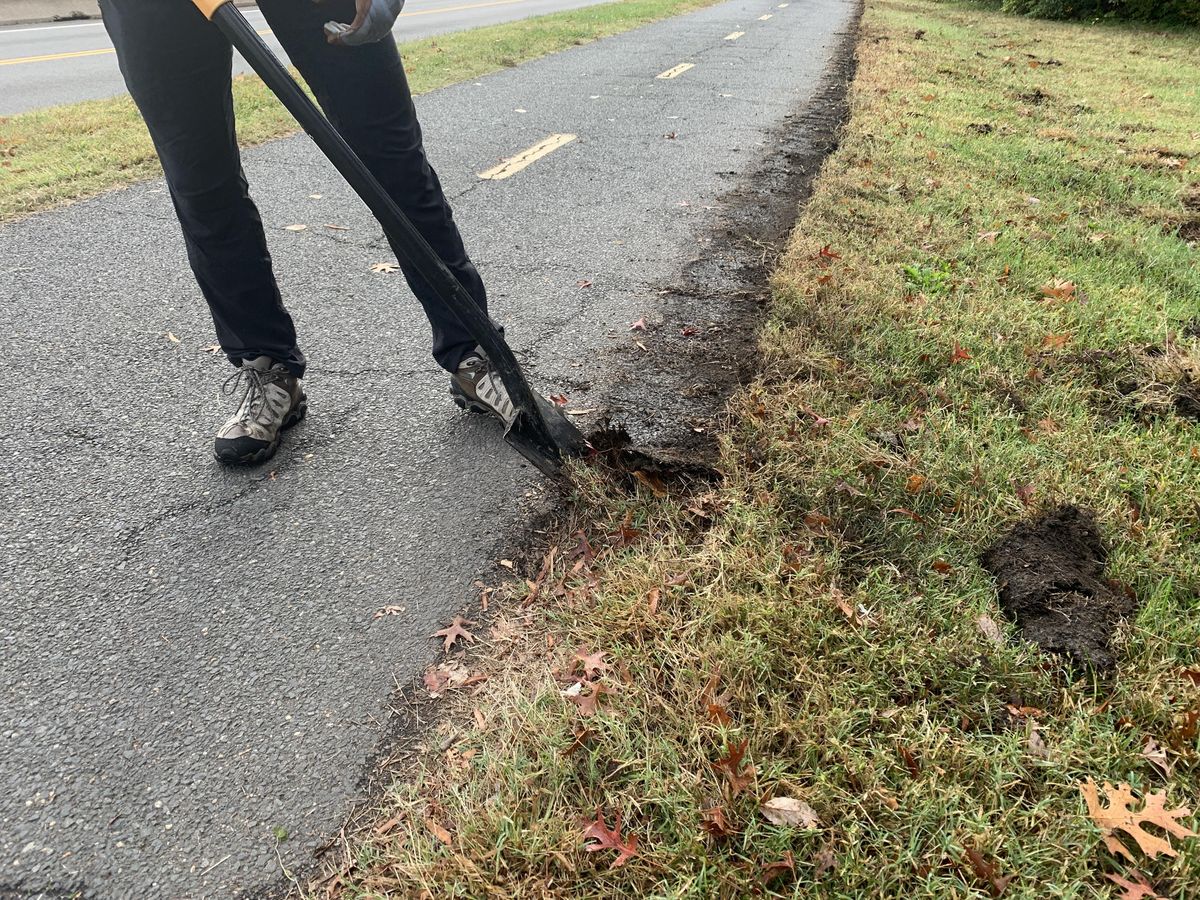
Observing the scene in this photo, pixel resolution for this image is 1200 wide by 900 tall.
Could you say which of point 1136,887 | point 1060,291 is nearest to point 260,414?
point 1136,887

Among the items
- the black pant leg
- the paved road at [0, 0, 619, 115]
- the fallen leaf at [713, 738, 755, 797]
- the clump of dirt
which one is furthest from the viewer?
the paved road at [0, 0, 619, 115]

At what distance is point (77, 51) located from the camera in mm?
10430

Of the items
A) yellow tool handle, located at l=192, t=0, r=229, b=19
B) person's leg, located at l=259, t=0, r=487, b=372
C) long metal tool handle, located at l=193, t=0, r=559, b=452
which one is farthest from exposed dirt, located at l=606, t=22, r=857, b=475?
yellow tool handle, located at l=192, t=0, r=229, b=19

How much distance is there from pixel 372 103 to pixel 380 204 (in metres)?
0.42

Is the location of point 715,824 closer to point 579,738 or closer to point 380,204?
point 579,738

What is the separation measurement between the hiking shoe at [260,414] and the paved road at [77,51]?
5758 mm

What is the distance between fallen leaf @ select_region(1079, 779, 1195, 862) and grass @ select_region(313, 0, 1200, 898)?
0.08 ft

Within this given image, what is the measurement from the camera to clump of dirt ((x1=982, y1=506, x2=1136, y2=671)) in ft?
5.28

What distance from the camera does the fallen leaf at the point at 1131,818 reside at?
124 centimetres

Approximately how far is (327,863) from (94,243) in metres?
3.57

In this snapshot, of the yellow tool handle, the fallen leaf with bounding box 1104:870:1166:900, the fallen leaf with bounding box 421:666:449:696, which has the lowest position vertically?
the fallen leaf with bounding box 1104:870:1166:900

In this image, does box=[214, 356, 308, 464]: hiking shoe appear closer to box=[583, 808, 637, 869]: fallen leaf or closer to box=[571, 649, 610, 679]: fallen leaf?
box=[571, 649, 610, 679]: fallen leaf

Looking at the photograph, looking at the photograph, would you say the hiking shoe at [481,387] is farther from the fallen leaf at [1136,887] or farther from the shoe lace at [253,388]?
the fallen leaf at [1136,887]

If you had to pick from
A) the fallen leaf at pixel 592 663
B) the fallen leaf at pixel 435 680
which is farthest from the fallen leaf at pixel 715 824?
the fallen leaf at pixel 435 680
